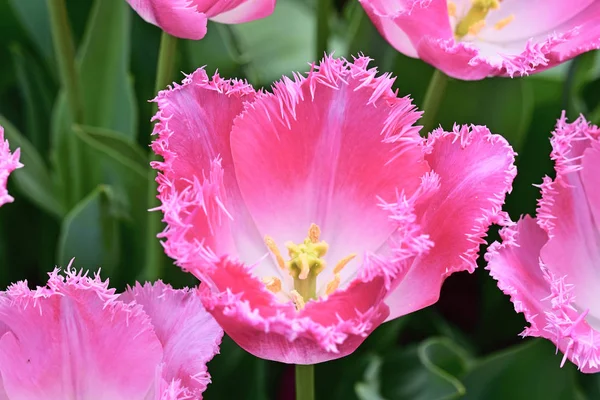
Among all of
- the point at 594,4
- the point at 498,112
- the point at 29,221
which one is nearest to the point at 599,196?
the point at 594,4

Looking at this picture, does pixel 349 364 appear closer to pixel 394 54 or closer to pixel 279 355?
pixel 394 54

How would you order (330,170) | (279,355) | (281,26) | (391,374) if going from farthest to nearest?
(281,26)
(391,374)
(330,170)
(279,355)

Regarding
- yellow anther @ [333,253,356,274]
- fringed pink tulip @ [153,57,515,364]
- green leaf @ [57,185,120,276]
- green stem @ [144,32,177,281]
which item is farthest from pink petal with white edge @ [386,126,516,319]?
green leaf @ [57,185,120,276]

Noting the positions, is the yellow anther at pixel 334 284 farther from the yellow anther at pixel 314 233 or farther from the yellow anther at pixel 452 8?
the yellow anther at pixel 452 8

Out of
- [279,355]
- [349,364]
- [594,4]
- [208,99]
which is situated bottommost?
[349,364]

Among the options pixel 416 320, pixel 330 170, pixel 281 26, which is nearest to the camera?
pixel 330 170

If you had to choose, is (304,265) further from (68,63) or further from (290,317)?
(68,63)

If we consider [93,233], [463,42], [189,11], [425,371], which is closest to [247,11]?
[189,11]
